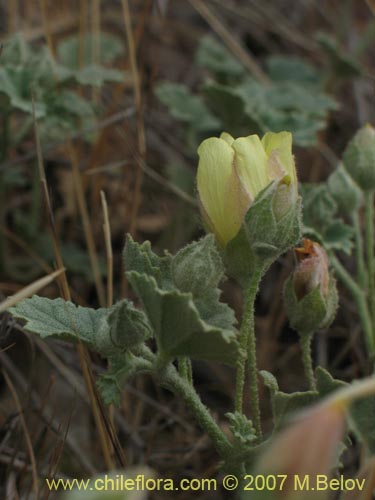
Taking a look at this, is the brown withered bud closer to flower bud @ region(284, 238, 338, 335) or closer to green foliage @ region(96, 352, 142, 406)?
flower bud @ region(284, 238, 338, 335)

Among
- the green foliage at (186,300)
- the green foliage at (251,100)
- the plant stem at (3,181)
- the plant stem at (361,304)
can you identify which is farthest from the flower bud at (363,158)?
the plant stem at (3,181)

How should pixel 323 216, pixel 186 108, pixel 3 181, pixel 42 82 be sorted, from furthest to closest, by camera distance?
pixel 186 108 < pixel 3 181 < pixel 42 82 < pixel 323 216

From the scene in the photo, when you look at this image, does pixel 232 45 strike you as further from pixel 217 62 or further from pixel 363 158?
pixel 363 158

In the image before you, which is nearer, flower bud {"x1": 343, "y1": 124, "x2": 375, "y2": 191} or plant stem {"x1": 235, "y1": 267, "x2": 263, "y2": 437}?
plant stem {"x1": 235, "y1": 267, "x2": 263, "y2": 437}

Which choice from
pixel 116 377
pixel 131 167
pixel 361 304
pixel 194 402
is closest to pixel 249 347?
pixel 194 402

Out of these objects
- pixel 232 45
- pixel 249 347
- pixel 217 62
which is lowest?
pixel 249 347

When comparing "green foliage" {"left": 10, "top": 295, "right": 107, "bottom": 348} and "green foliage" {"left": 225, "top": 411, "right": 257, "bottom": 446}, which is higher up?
"green foliage" {"left": 10, "top": 295, "right": 107, "bottom": 348}

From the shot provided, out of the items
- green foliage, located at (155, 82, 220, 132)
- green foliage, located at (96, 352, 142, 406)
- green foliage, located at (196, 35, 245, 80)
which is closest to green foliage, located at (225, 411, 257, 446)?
green foliage, located at (96, 352, 142, 406)
